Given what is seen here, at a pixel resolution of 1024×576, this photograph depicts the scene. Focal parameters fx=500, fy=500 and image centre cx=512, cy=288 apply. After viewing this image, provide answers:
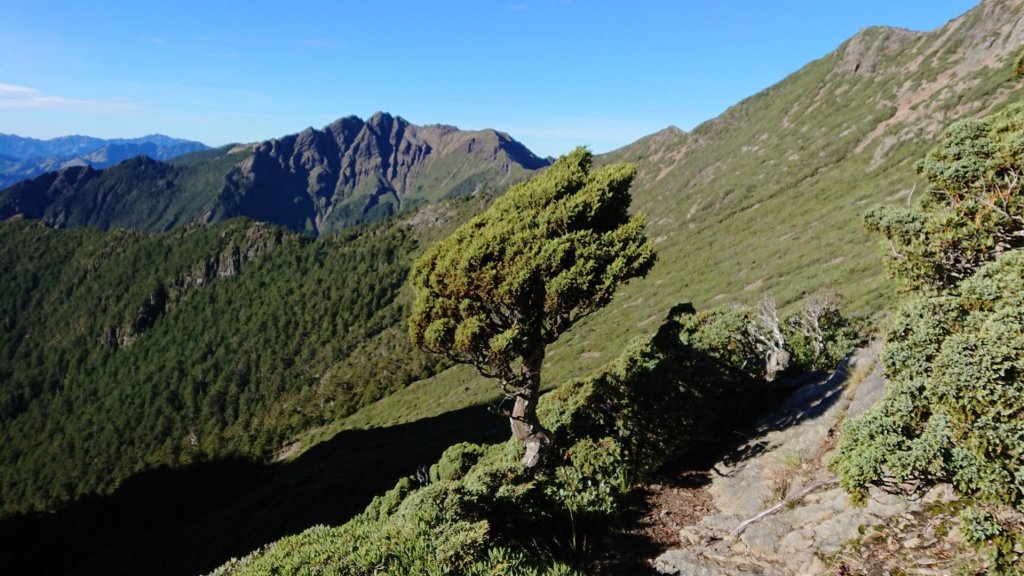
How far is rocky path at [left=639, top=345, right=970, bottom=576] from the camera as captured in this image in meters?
7.68

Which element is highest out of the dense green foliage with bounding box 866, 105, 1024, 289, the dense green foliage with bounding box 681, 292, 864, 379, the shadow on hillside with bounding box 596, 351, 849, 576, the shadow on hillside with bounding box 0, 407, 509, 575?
the dense green foliage with bounding box 866, 105, 1024, 289

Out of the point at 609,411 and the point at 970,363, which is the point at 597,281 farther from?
the point at 970,363

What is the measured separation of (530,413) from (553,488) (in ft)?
7.38

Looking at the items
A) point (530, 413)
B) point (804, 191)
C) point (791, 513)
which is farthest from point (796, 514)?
point (804, 191)

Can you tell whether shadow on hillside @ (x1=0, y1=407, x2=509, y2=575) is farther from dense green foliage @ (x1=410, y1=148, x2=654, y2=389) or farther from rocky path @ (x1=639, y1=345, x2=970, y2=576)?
dense green foliage @ (x1=410, y1=148, x2=654, y2=389)

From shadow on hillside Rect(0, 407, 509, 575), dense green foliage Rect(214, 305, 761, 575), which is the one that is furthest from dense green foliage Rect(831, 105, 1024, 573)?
shadow on hillside Rect(0, 407, 509, 575)

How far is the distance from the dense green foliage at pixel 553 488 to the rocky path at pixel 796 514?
128cm

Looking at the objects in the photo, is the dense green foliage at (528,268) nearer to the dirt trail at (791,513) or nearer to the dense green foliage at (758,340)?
the dirt trail at (791,513)

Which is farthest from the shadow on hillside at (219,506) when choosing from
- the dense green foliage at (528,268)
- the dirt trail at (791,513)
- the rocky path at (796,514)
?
the dense green foliage at (528,268)

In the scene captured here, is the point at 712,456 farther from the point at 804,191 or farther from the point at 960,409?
the point at 804,191

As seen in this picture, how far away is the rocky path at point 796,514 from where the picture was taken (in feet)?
25.2

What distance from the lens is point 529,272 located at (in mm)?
12008

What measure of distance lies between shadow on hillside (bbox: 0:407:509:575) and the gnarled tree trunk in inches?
1253

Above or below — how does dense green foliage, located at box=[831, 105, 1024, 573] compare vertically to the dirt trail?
above
